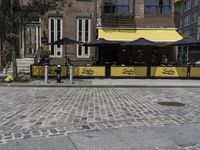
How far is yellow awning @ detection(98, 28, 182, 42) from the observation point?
80.2 ft

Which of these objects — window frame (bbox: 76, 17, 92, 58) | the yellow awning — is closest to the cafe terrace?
the yellow awning

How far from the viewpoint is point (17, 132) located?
681 centimetres

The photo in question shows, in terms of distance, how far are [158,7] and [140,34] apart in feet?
10.7

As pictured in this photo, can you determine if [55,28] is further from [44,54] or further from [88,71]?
[88,71]

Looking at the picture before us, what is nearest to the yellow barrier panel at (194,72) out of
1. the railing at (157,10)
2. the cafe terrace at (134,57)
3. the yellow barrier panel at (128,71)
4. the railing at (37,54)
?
the cafe terrace at (134,57)

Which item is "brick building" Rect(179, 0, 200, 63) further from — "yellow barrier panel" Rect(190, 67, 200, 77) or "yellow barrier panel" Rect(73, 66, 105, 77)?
"yellow barrier panel" Rect(73, 66, 105, 77)

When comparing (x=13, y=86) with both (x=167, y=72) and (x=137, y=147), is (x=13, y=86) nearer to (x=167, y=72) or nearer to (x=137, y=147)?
(x=167, y=72)

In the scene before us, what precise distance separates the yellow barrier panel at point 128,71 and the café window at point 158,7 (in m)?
7.50

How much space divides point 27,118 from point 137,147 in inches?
136

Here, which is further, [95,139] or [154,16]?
[154,16]

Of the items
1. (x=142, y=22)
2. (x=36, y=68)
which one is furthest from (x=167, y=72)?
(x=36, y=68)

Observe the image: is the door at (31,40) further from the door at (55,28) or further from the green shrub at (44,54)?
the green shrub at (44,54)

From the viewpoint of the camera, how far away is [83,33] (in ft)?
83.6

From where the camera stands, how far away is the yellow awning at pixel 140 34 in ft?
80.2
